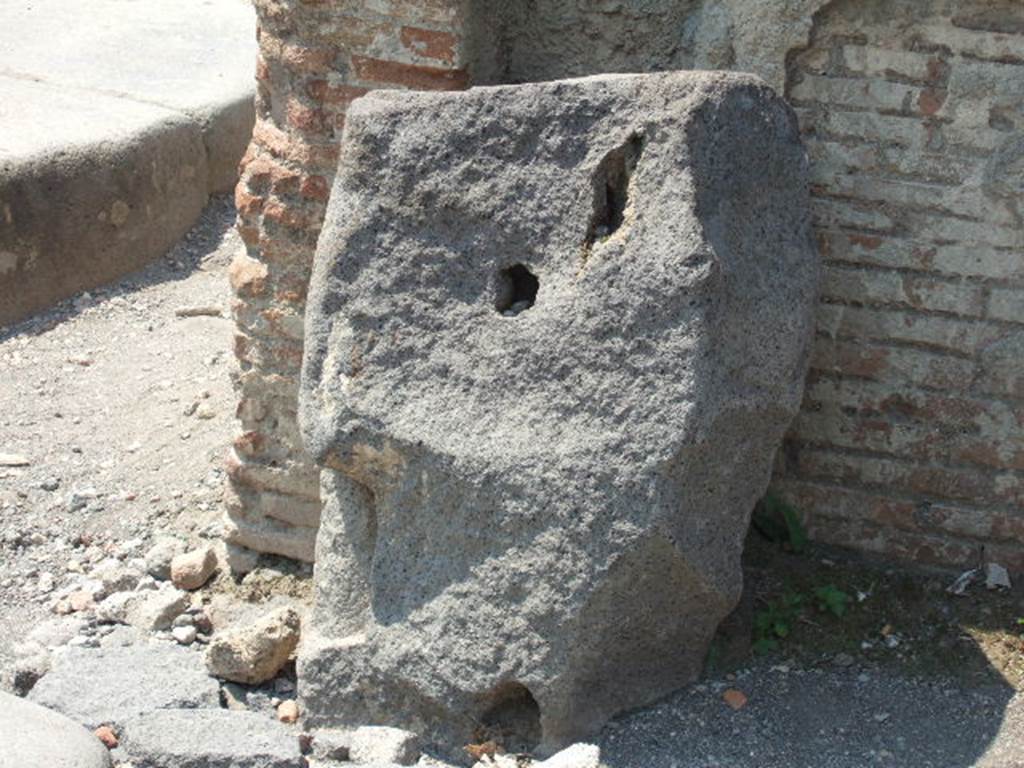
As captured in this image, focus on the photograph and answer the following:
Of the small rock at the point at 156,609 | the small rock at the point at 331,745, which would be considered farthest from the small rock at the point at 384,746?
the small rock at the point at 156,609

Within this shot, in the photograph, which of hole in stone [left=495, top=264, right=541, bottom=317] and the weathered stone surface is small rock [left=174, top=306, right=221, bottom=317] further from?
hole in stone [left=495, top=264, right=541, bottom=317]

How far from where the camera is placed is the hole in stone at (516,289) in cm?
336

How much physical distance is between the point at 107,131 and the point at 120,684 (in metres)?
2.58

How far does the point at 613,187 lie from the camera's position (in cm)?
330

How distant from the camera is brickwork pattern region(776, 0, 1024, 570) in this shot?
363 centimetres

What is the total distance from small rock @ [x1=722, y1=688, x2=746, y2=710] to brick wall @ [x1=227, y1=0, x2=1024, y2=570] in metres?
0.61

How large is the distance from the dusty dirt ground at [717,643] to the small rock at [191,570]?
5cm

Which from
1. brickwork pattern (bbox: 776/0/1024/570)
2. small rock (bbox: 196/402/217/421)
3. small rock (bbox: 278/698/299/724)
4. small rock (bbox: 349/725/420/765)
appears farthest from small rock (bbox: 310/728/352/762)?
small rock (bbox: 196/402/217/421)

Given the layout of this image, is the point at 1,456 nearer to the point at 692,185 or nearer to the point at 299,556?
the point at 299,556

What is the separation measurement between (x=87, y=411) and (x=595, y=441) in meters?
2.22

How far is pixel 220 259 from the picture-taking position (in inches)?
238

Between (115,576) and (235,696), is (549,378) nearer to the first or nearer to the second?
(235,696)

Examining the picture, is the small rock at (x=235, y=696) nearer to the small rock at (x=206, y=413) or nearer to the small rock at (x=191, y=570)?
the small rock at (x=191, y=570)

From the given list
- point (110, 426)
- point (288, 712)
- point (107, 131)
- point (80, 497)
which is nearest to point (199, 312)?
point (107, 131)
